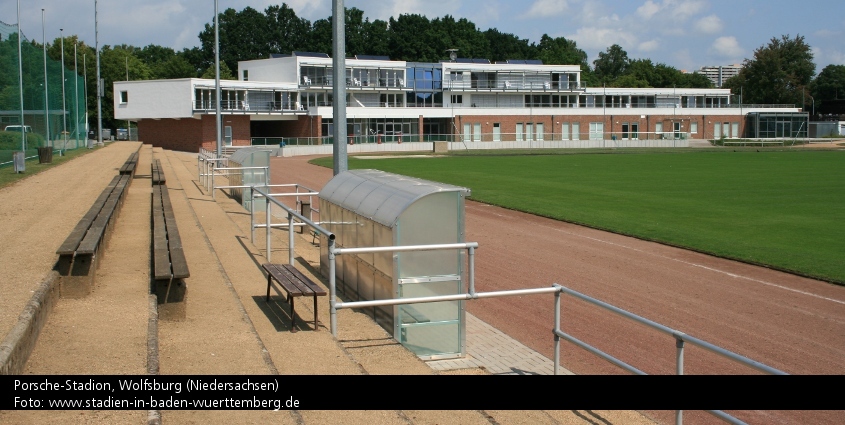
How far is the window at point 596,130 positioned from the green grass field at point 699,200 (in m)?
43.1

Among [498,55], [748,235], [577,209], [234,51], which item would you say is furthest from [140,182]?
[498,55]

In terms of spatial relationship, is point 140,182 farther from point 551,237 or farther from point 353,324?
point 353,324

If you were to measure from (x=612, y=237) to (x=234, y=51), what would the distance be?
13438 centimetres

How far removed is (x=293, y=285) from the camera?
978 centimetres

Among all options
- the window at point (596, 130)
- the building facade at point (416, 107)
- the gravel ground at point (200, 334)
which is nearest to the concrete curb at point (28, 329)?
the gravel ground at point (200, 334)

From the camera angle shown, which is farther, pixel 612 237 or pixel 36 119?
pixel 36 119

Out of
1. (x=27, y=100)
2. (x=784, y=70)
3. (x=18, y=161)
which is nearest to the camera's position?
(x=18, y=161)

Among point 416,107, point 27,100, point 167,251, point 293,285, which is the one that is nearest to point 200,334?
point 293,285

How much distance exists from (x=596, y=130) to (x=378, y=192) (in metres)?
89.4

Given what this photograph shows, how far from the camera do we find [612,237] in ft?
69.2

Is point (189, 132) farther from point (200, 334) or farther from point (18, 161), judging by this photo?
point (200, 334)

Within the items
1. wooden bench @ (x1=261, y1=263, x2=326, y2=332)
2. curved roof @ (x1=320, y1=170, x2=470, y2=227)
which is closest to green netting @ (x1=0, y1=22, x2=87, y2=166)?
curved roof @ (x1=320, y1=170, x2=470, y2=227)

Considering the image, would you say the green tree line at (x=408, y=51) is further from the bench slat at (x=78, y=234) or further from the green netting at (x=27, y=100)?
the bench slat at (x=78, y=234)

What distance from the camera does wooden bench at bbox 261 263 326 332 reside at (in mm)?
9375
